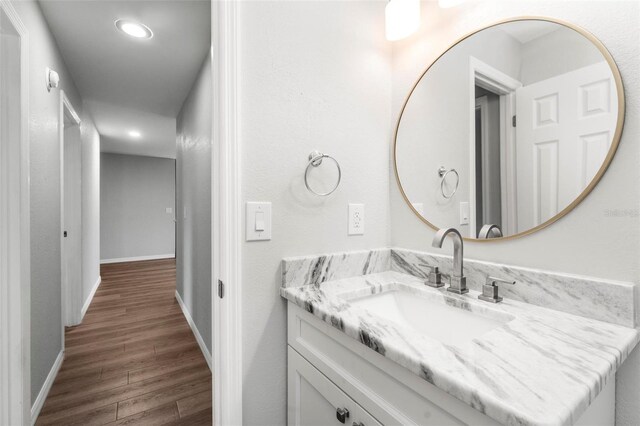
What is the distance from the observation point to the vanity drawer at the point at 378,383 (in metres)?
0.53

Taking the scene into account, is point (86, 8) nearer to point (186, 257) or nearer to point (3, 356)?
point (3, 356)

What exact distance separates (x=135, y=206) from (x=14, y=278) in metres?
5.40

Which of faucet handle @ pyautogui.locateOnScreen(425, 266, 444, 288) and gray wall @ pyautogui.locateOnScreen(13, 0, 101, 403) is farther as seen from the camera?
gray wall @ pyautogui.locateOnScreen(13, 0, 101, 403)

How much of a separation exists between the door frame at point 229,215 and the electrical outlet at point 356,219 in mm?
453

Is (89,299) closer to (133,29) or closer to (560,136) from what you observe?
(133,29)

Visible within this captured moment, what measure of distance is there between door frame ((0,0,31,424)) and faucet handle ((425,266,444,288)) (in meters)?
1.76

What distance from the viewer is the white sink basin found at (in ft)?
2.77

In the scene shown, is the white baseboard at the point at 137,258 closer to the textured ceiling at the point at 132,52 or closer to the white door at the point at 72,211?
the textured ceiling at the point at 132,52

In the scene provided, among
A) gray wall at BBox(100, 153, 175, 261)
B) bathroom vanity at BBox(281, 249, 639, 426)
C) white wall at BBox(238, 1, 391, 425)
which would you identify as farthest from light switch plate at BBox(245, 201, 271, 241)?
gray wall at BBox(100, 153, 175, 261)

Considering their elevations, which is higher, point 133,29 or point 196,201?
point 133,29

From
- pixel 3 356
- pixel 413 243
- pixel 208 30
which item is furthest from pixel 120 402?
pixel 208 30

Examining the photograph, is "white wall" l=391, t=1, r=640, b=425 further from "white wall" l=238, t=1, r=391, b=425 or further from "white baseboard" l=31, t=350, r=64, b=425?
"white baseboard" l=31, t=350, r=64, b=425

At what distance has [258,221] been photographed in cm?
97

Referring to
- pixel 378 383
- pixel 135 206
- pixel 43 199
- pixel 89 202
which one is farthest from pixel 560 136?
pixel 135 206
